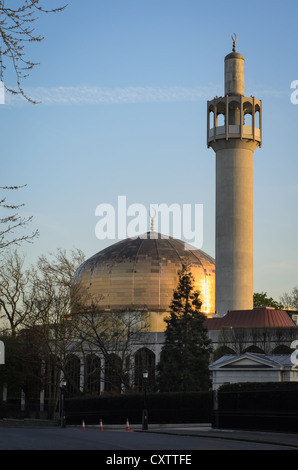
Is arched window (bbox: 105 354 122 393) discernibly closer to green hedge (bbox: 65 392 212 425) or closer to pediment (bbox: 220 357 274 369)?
green hedge (bbox: 65 392 212 425)

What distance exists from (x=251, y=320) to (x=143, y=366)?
12.9 meters

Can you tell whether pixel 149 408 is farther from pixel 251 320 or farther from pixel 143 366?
pixel 251 320

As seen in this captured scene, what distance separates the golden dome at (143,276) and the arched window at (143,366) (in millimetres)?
6274

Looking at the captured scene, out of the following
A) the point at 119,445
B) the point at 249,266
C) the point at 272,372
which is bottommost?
the point at 119,445

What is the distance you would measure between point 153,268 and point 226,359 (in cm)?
4619

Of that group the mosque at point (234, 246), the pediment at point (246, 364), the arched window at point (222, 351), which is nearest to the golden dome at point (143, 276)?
the mosque at point (234, 246)

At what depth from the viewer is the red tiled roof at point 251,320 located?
3337 inches

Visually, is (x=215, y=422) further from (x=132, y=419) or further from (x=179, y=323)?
(x=179, y=323)

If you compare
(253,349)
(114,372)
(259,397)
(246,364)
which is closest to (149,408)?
(246,364)

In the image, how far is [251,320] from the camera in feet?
279

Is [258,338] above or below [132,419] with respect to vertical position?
above

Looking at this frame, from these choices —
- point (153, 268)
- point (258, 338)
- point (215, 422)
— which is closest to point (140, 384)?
point (258, 338)

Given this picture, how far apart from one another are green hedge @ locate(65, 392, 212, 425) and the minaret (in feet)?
85.6

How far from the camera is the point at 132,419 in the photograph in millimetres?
58906
